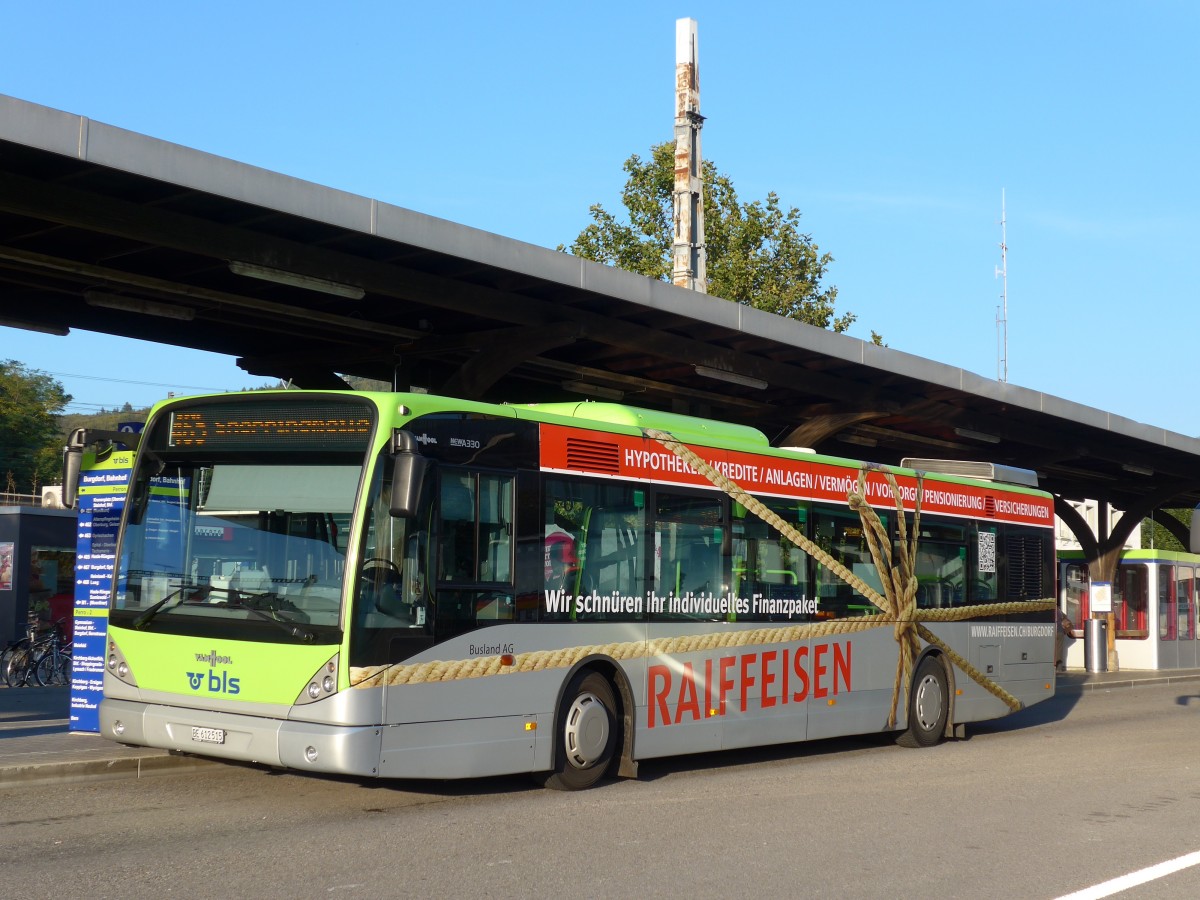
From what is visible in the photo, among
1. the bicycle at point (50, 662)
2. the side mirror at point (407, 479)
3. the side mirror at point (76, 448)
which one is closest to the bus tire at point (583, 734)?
the side mirror at point (407, 479)

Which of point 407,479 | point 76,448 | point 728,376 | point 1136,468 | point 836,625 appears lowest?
point 836,625

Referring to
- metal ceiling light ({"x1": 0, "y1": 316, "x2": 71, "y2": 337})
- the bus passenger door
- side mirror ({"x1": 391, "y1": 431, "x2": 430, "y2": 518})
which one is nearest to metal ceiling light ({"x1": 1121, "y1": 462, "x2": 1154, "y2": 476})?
metal ceiling light ({"x1": 0, "y1": 316, "x2": 71, "y2": 337})

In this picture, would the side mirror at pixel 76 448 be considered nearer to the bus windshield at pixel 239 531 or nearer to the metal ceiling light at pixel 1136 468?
the bus windshield at pixel 239 531

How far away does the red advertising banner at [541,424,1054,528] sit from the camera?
10.8 meters

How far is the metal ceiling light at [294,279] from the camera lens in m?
13.0

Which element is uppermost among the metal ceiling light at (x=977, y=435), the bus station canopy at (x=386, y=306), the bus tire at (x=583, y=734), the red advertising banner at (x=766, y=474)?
the bus station canopy at (x=386, y=306)

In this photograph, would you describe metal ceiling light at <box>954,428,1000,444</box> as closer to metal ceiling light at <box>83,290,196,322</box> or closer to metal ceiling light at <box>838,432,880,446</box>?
metal ceiling light at <box>838,432,880,446</box>

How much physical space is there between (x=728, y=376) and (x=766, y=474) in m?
6.36

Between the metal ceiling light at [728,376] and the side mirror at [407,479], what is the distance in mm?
10066

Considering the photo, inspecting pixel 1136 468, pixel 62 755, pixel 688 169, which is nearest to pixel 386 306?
pixel 688 169

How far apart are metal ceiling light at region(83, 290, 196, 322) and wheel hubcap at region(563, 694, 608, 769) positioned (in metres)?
7.40

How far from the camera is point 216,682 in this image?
904 centimetres

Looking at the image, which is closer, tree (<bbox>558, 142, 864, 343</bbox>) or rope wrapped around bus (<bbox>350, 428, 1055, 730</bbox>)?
rope wrapped around bus (<bbox>350, 428, 1055, 730</bbox>)

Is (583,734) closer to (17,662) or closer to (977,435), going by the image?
(17,662)
